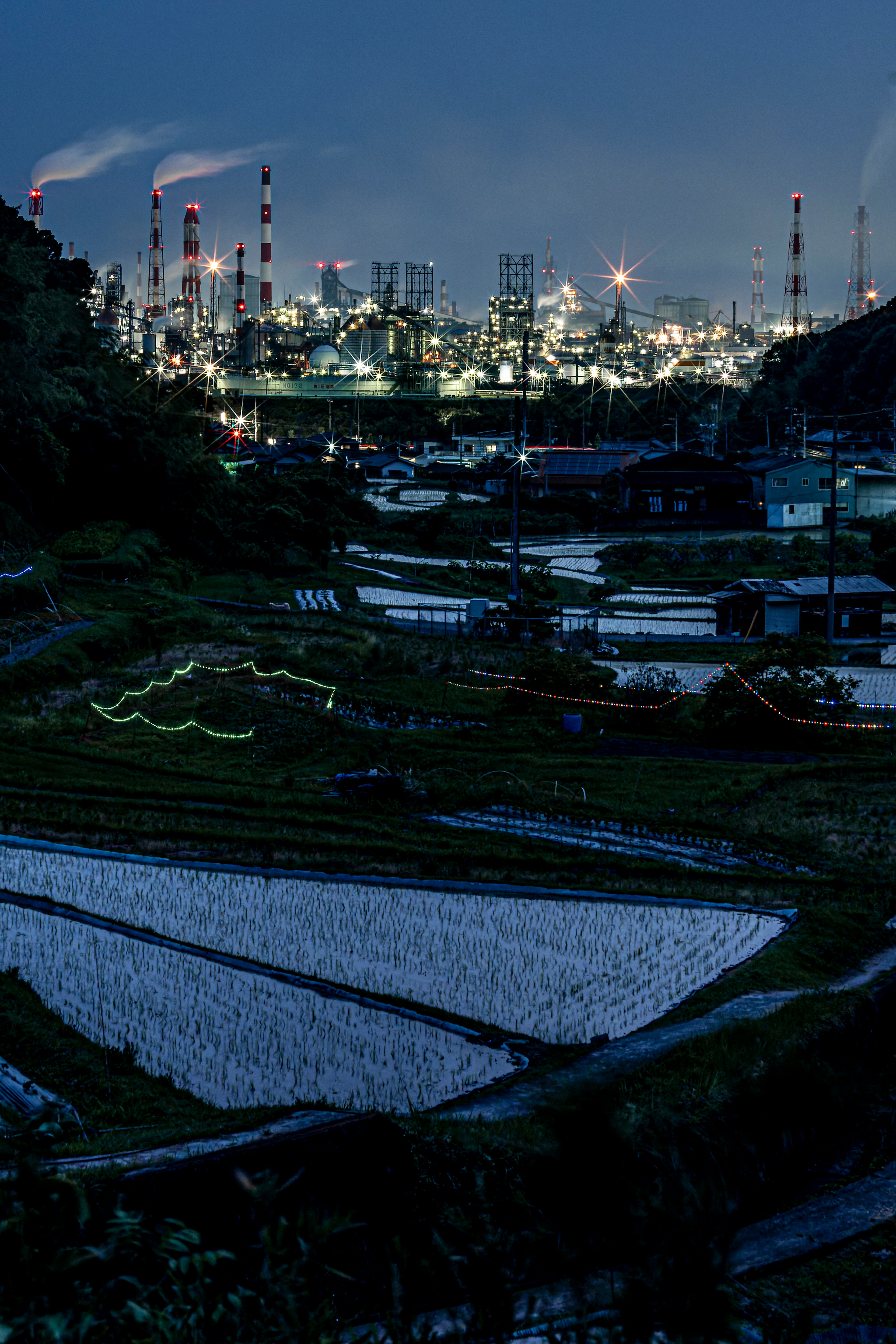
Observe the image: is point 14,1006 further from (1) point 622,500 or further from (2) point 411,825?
(1) point 622,500

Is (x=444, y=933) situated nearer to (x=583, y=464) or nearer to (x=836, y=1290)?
(x=836, y=1290)

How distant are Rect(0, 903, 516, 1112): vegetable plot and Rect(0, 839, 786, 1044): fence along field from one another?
0.48m

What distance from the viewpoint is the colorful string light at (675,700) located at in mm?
19391

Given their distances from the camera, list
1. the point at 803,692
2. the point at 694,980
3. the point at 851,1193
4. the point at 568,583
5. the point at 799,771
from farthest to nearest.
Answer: the point at 568,583 < the point at 803,692 < the point at 799,771 < the point at 694,980 < the point at 851,1193

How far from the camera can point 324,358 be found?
115 meters

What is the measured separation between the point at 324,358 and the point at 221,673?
97.7m

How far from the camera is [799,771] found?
17359mm

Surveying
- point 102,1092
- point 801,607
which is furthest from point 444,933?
point 801,607

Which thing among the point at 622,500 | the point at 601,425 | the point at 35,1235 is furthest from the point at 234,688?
the point at 601,425

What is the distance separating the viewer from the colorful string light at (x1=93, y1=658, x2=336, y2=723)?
2014 cm

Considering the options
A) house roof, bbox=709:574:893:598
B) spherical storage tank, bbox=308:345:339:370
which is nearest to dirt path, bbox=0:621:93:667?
house roof, bbox=709:574:893:598

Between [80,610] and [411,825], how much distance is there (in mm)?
13003

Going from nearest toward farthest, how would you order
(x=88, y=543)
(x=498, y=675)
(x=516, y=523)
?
1. (x=498, y=675)
2. (x=516, y=523)
3. (x=88, y=543)

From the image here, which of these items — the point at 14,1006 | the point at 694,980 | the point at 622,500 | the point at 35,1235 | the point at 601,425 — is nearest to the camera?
the point at 35,1235
